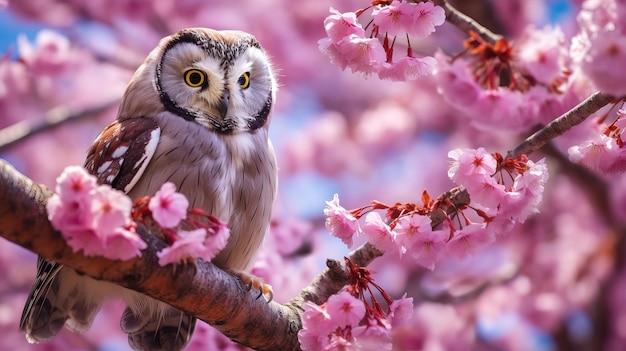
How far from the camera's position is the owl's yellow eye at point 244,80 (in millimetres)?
2475

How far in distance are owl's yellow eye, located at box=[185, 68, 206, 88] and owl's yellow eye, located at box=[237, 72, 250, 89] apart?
0.13 m

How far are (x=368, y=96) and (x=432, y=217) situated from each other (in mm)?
4615

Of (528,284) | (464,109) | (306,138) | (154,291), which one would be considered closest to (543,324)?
(528,284)

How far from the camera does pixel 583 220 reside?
5535 mm

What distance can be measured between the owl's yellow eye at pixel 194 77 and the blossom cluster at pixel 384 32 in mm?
549

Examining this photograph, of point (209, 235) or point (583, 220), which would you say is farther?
point (583, 220)

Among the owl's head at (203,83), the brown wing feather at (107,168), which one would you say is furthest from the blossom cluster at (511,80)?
the brown wing feather at (107,168)

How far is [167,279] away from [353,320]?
438 mm

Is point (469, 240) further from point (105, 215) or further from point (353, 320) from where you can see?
point (105, 215)

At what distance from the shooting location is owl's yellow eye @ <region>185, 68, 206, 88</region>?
94.3 inches

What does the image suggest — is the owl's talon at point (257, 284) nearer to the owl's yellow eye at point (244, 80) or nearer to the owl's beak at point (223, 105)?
the owl's beak at point (223, 105)

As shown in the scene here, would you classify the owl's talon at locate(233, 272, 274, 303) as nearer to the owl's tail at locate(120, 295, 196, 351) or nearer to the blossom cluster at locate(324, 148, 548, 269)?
the blossom cluster at locate(324, 148, 548, 269)

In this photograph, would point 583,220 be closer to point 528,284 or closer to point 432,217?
point 528,284

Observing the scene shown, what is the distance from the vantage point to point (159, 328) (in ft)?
8.78
